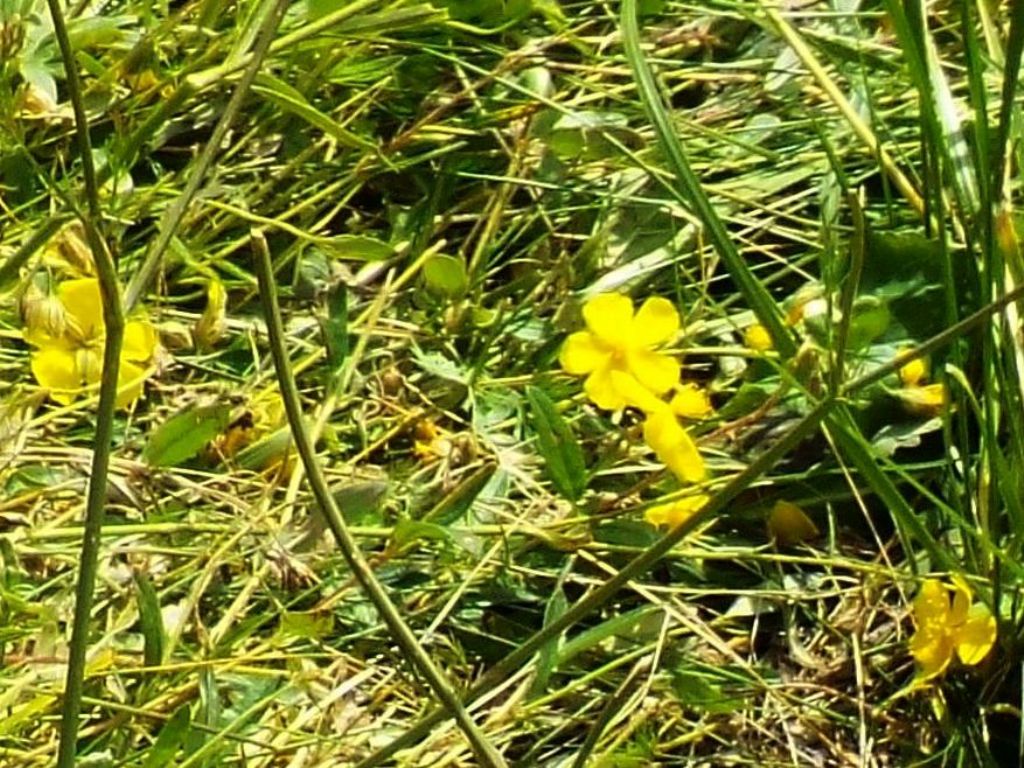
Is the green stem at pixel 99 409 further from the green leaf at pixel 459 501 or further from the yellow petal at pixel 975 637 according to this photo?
the yellow petal at pixel 975 637

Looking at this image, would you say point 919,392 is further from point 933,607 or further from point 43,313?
point 43,313

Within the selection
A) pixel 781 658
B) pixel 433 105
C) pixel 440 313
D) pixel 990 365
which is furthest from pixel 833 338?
pixel 433 105

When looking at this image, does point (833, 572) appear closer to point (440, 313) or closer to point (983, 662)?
point (983, 662)

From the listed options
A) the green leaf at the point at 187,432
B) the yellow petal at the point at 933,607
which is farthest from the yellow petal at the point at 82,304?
the yellow petal at the point at 933,607

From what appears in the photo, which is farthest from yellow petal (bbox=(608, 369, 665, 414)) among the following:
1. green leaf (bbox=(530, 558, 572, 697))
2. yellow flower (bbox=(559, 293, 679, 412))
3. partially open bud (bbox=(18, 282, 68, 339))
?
partially open bud (bbox=(18, 282, 68, 339))

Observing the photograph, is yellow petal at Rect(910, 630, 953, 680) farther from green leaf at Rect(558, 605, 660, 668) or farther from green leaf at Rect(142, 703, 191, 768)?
green leaf at Rect(142, 703, 191, 768)

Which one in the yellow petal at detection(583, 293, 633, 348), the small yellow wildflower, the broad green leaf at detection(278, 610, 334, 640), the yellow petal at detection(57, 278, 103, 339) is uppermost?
the yellow petal at detection(57, 278, 103, 339)

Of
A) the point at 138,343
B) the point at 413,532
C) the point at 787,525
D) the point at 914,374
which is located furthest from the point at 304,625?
the point at 914,374
